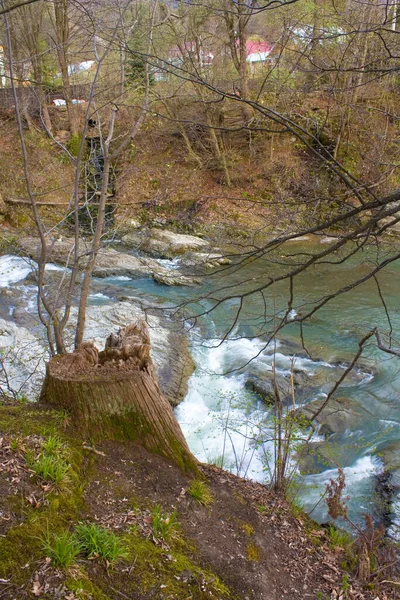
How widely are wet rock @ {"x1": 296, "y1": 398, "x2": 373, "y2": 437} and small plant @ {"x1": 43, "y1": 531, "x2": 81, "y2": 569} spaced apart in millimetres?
4472

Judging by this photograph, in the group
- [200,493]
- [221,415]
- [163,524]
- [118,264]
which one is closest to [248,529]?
[200,493]

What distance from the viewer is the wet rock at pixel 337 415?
6582 millimetres

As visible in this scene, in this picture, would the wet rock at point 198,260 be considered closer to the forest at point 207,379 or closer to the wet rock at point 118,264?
the forest at point 207,379

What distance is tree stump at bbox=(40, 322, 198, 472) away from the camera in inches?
129

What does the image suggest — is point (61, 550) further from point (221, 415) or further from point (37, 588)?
point (221, 415)

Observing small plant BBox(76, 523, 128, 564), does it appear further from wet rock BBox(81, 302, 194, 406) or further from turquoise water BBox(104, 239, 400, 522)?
wet rock BBox(81, 302, 194, 406)

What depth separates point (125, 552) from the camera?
2.49m

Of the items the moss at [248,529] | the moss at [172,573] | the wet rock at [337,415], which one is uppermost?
the moss at [172,573]

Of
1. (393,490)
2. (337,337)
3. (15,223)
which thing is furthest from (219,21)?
(393,490)

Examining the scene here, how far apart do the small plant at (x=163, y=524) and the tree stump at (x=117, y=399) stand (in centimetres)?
54

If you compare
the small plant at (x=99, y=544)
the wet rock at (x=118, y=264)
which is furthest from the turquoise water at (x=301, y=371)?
the small plant at (x=99, y=544)

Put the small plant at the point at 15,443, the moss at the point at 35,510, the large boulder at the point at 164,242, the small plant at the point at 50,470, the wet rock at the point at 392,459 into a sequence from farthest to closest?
the large boulder at the point at 164,242, the wet rock at the point at 392,459, the small plant at the point at 15,443, the small plant at the point at 50,470, the moss at the point at 35,510

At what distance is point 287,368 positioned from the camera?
8023 mm

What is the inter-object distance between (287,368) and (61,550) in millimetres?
6132
